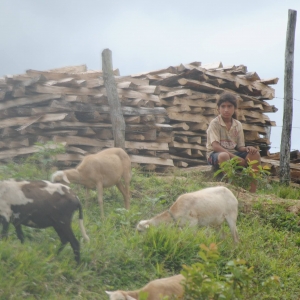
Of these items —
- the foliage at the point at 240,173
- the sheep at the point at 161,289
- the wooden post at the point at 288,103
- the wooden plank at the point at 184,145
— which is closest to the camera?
the sheep at the point at 161,289

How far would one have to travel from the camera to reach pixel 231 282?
17.1ft

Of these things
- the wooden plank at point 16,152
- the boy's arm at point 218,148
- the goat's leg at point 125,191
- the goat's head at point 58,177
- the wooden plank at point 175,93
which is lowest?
the goat's leg at point 125,191

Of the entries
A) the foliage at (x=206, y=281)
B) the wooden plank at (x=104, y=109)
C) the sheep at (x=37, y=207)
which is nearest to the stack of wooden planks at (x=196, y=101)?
the wooden plank at (x=104, y=109)

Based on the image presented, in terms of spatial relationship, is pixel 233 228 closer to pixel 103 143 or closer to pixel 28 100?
pixel 103 143

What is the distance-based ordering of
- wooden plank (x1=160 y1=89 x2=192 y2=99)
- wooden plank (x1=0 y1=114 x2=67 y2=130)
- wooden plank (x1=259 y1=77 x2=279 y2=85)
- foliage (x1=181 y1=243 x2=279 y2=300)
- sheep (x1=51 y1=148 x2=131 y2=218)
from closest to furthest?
foliage (x1=181 y1=243 x2=279 y2=300), sheep (x1=51 y1=148 x2=131 y2=218), wooden plank (x1=0 y1=114 x2=67 y2=130), wooden plank (x1=160 y1=89 x2=192 y2=99), wooden plank (x1=259 y1=77 x2=279 y2=85)

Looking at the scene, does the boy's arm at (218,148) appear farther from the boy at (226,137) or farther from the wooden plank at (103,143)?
the wooden plank at (103,143)

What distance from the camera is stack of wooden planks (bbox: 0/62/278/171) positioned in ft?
38.5

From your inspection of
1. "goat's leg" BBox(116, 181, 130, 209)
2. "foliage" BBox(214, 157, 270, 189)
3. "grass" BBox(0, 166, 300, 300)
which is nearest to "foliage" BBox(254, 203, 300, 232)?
"grass" BBox(0, 166, 300, 300)

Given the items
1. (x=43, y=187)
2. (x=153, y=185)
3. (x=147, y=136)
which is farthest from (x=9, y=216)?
(x=147, y=136)

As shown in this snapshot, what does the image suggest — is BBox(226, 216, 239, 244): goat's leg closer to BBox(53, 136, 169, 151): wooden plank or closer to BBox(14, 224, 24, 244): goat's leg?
BBox(14, 224, 24, 244): goat's leg

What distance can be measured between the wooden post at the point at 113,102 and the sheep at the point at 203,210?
11.6 feet

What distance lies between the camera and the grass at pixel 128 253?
19.6 feet

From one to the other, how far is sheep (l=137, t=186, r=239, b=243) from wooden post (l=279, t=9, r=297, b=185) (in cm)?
638

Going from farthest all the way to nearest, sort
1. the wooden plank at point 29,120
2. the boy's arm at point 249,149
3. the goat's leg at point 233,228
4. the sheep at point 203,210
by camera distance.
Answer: the wooden plank at point 29,120
the boy's arm at point 249,149
the goat's leg at point 233,228
the sheep at point 203,210
